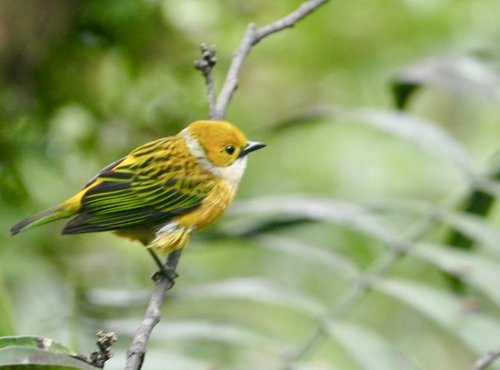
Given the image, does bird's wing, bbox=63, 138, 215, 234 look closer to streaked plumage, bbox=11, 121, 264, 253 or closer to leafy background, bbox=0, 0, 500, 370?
streaked plumage, bbox=11, 121, 264, 253

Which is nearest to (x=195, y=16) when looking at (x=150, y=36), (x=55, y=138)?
(x=150, y=36)

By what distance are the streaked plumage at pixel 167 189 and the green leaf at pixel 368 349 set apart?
2.08ft

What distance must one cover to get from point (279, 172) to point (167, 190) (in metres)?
2.37

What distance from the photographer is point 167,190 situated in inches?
137

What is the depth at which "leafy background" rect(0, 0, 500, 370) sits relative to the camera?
3434mm

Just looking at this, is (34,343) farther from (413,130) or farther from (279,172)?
(279,172)

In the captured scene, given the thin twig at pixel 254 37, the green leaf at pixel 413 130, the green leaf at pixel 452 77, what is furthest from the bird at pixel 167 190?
the green leaf at pixel 452 77

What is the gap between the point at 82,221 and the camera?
3158mm

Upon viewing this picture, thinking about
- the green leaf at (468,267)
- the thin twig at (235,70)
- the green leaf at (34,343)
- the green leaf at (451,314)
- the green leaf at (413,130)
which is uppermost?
the thin twig at (235,70)

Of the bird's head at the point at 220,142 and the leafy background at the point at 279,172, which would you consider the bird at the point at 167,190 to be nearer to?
the bird's head at the point at 220,142

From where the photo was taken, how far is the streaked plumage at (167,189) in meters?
3.26

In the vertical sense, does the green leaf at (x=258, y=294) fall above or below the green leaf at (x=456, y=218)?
below

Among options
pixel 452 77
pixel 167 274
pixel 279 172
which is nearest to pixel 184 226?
pixel 167 274

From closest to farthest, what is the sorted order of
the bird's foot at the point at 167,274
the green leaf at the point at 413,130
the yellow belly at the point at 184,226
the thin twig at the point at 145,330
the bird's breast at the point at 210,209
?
the thin twig at the point at 145,330
the bird's foot at the point at 167,274
the yellow belly at the point at 184,226
the bird's breast at the point at 210,209
the green leaf at the point at 413,130
